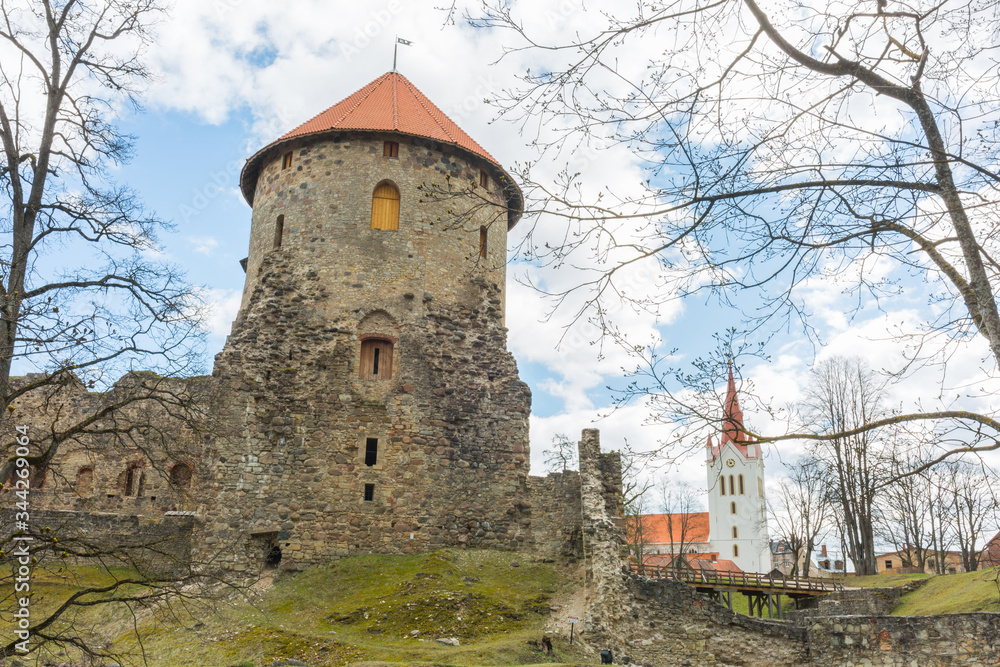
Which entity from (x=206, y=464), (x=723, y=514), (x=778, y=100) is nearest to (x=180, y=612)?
(x=206, y=464)

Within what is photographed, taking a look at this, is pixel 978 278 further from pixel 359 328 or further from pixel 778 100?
pixel 359 328

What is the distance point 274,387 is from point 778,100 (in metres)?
13.8

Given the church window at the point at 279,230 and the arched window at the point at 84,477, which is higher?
the church window at the point at 279,230

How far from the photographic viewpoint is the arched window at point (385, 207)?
1925 cm

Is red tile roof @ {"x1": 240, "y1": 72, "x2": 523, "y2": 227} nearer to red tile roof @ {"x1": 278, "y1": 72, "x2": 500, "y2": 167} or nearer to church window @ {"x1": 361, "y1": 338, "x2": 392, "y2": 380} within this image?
red tile roof @ {"x1": 278, "y1": 72, "x2": 500, "y2": 167}

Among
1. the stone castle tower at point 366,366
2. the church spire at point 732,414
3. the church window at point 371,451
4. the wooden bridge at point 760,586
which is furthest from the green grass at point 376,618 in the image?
the wooden bridge at point 760,586

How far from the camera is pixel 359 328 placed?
18391 mm

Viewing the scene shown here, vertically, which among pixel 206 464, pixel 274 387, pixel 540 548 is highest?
pixel 274 387

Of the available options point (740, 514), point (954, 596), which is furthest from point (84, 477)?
point (740, 514)

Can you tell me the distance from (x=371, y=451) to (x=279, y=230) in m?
6.38

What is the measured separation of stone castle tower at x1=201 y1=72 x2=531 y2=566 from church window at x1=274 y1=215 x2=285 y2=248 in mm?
36

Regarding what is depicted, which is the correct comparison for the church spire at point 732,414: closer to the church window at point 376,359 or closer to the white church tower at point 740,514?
the church window at point 376,359

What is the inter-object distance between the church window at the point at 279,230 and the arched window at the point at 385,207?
244 centimetres

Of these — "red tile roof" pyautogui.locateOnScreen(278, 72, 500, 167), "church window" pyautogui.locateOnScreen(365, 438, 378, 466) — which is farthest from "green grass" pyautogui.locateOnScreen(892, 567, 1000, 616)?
"red tile roof" pyautogui.locateOnScreen(278, 72, 500, 167)
